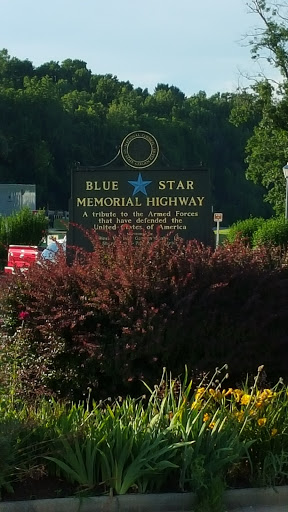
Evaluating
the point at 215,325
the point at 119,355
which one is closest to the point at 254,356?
the point at 215,325

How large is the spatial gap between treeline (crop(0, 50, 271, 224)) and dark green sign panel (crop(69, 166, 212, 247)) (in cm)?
6923

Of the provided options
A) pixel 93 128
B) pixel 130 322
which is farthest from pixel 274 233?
pixel 93 128

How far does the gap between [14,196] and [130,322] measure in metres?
38.6

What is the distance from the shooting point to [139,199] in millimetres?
10875

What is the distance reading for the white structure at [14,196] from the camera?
43.3 m

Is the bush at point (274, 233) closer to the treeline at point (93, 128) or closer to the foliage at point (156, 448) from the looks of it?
the foliage at point (156, 448)

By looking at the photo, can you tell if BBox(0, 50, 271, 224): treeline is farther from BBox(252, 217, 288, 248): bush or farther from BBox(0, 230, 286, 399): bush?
BBox(0, 230, 286, 399): bush

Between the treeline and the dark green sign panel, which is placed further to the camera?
the treeline

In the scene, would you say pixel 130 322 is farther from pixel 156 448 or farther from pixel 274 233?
pixel 274 233

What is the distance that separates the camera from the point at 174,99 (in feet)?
455

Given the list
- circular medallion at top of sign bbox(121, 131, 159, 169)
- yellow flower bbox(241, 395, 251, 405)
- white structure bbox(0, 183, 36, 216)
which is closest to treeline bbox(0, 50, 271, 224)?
white structure bbox(0, 183, 36, 216)

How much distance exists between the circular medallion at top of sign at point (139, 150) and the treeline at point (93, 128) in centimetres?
6892

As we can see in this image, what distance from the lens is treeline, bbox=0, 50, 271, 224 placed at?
315ft

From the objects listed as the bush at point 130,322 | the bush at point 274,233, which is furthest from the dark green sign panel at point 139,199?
the bush at point 274,233
